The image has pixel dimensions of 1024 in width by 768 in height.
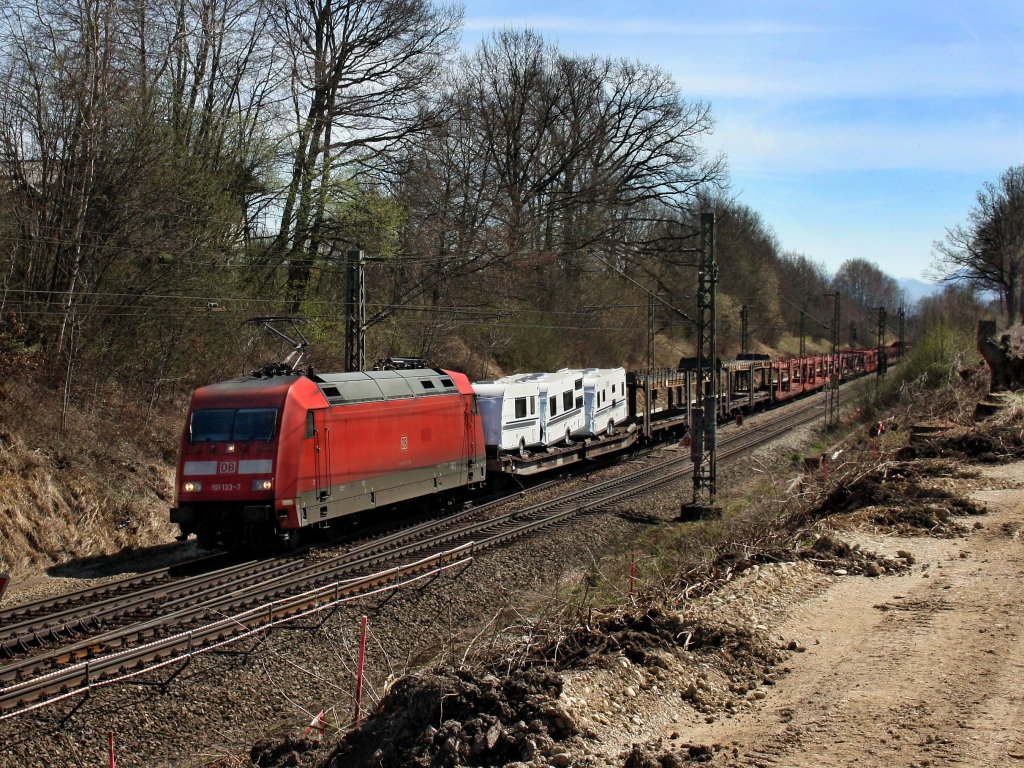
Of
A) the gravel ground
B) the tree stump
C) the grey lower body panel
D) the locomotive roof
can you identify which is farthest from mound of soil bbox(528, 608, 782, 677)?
the tree stump

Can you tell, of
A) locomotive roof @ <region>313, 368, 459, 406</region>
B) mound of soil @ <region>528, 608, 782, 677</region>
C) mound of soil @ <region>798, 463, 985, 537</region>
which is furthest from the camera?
locomotive roof @ <region>313, 368, 459, 406</region>

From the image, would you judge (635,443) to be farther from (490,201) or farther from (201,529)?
(201,529)

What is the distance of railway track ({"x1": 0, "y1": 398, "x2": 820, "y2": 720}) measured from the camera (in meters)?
10.2

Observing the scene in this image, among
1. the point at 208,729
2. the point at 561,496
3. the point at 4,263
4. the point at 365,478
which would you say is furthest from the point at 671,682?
the point at 4,263

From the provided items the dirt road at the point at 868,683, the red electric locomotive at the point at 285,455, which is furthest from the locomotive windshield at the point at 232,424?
the dirt road at the point at 868,683

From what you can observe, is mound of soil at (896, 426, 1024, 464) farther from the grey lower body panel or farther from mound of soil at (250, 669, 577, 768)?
mound of soil at (250, 669, 577, 768)

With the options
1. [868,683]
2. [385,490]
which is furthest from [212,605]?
[868,683]

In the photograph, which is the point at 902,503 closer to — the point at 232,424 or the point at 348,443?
the point at 348,443

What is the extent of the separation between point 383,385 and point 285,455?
3.45 meters

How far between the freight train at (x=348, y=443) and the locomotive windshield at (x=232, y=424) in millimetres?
17

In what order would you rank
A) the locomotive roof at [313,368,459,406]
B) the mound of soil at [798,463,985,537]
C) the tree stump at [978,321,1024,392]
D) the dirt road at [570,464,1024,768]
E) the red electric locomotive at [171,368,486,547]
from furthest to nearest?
the tree stump at [978,321,1024,392], the locomotive roof at [313,368,459,406], the red electric locomotive at [171,368,486,547], the mound of soil at [798,463,985,537], the dirt road at [570,464,1024,768]

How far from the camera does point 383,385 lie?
61.8 feet

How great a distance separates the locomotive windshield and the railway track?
216cm

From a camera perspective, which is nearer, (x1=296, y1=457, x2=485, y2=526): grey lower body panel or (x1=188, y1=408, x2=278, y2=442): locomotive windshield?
(x1=188, y1=408, x2=278, y2=442): locomotive windshield
